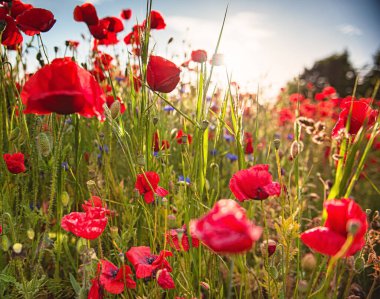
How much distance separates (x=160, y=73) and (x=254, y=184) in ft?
1.36

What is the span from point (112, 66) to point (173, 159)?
2.74 ft

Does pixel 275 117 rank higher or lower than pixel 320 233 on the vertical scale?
lower

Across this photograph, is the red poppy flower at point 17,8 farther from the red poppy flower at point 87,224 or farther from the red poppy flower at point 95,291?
the red poppy flower at point 95,291

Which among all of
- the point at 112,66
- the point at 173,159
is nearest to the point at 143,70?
the point at 173,159

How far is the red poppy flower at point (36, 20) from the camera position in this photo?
119 centimetres

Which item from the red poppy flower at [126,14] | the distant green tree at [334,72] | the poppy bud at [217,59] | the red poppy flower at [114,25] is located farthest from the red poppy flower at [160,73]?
the distant green tree at [334,72]

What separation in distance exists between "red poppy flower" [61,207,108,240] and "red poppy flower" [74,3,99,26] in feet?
3.44

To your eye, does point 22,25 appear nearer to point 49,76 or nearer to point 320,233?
point 49,76

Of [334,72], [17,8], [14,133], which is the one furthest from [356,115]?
[334,72]

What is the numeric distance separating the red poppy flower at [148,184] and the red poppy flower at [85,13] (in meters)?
0.92

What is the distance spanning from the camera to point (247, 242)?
0.51 meters

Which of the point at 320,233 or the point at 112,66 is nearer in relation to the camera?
the point at 320,233

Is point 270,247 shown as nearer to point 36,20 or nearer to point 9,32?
point 36,20

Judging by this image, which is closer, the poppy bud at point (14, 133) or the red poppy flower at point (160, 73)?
the red poppy flower at point (160, 73)
